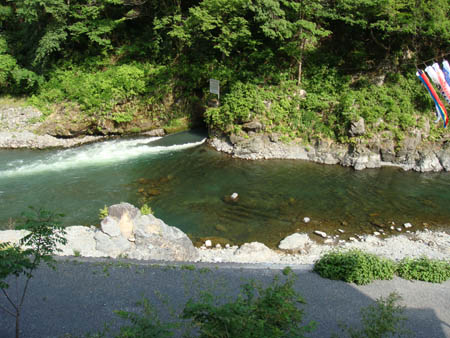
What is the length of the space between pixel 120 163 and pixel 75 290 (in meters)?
11.8

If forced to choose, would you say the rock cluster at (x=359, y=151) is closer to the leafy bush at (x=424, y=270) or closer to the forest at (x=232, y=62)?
the forest at (x=232, y=62)

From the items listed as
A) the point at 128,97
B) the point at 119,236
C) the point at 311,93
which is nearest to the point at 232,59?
the point at 311,93

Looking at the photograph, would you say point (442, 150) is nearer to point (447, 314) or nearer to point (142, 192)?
point (447, 314)

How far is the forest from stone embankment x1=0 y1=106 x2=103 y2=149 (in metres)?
1.15

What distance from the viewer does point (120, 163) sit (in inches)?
747

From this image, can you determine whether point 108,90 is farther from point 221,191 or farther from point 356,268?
point 356,268

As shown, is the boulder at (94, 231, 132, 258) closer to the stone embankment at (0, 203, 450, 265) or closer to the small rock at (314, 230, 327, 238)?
the stone embankment at (0, 203, 450, 265)

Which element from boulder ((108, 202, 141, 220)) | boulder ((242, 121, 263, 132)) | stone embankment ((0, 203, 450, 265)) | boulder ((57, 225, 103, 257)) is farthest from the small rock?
boulder ((242, 121, 263, 132))

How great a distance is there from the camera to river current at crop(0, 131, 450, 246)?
1362cm

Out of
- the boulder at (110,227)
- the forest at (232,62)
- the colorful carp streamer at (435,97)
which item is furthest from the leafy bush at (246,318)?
the colorful carp streamer at (435,97)

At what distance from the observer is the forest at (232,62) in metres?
19.7

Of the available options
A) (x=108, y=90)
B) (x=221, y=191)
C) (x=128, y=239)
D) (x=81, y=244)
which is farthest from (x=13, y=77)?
(x=128, y=239)

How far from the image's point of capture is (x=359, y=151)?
1894 cm

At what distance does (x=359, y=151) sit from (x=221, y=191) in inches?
335
